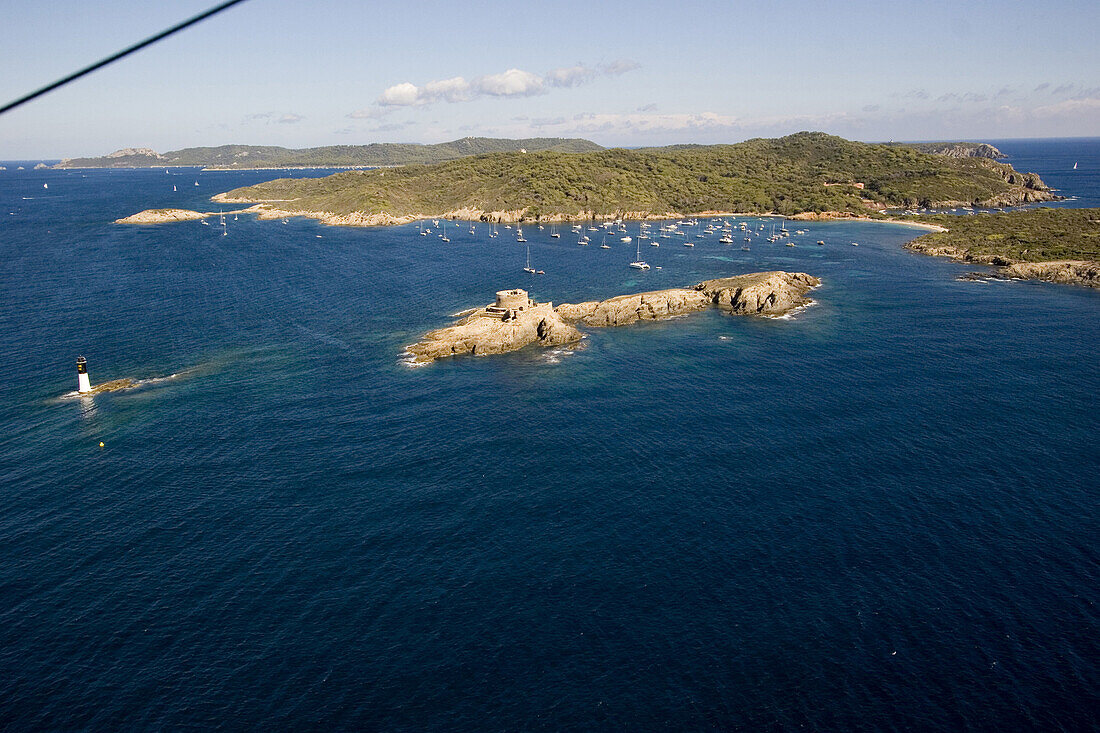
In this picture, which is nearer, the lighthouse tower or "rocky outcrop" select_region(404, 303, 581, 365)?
the lighthouse tower

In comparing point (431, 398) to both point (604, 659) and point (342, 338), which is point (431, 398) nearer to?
point (342, 338)

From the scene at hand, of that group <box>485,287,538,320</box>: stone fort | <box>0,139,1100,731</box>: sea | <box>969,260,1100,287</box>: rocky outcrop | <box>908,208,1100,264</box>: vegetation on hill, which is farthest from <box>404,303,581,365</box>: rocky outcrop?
<box>908,208,1100,264</box>: vegetation on hill

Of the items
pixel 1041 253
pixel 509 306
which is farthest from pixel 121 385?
pixel 1041 253

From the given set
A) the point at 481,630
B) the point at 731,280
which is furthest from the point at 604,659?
the point at 731,280

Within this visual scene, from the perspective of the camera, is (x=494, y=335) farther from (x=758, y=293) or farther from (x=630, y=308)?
(x=758, y=293)

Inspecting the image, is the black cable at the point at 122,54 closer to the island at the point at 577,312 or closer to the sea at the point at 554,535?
the sea at the point at 554,535

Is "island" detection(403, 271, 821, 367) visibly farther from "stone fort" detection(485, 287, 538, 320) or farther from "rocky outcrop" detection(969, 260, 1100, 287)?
"rocky outcrop" detection(969, 260, 1100, 287)

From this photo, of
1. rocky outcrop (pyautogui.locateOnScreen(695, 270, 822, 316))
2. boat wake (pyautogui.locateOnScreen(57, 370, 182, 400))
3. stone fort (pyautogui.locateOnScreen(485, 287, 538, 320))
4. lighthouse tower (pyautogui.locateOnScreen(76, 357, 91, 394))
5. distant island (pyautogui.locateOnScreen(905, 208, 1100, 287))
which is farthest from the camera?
distant island (pyautogui.locateOnScreen(905, 208, 1100, 287))
